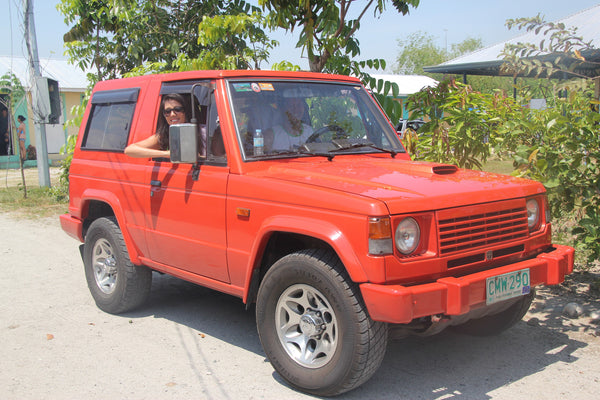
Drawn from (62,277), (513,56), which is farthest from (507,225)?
(62,277)

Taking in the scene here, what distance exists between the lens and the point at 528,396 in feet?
12.4

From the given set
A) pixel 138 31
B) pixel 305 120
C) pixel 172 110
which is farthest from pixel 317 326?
pixel 138 31

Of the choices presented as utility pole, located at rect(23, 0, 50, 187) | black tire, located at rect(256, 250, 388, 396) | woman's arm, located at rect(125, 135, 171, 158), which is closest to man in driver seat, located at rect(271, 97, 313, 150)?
woman's arm, located at rect(125, 135, 171, 158)

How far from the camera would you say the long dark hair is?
4.94 meters

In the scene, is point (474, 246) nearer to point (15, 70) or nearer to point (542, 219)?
point (542, 219)

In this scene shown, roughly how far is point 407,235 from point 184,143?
1.75 meters

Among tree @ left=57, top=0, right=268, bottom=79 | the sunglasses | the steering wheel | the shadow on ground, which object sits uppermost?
tree @ left=57, top=0, right=268, bottom=79

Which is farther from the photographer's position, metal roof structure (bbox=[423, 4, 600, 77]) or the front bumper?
metal roof structure (bbox=[423, 4, 600, 77])

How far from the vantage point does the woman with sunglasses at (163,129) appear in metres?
4.92

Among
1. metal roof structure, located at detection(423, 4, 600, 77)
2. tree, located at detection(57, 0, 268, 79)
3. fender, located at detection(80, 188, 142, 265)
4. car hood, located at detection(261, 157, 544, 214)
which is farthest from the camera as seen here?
metal roof structure, located at detection(423, 4, 600, 77)

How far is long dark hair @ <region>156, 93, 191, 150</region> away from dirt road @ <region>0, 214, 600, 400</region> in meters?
1.59

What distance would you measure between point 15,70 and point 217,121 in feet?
76.3

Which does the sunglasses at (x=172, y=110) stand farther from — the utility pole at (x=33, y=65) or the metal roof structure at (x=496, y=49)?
the metal roof structure at (x=496, y=49)

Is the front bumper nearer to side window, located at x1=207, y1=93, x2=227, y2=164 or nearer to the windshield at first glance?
the windshield
